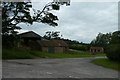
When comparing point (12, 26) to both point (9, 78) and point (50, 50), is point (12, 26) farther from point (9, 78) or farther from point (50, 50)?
point (50, 50)

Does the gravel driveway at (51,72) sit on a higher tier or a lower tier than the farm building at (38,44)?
lower

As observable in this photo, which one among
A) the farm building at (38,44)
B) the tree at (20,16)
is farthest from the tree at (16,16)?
the farm building at (38,44)

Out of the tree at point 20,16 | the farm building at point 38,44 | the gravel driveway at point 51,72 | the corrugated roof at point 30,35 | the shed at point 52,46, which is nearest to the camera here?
the gravel driveway at point 51,72

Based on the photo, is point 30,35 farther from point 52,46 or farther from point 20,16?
point 20,16

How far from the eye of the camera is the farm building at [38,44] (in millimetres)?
71825

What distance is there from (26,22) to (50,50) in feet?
122

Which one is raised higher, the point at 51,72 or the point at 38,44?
the point at 38,44

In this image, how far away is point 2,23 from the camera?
1609 inches

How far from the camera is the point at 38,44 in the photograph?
76500 mm

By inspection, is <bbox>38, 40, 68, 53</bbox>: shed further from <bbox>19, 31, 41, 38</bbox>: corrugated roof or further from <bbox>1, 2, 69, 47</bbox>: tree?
<bbox>1, 2, 69, 47</bbox>: tree

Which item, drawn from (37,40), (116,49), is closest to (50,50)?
(37,40)

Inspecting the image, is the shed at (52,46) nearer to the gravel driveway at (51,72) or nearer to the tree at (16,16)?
the tree at (16,16)

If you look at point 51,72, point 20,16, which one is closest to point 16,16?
point 20,16

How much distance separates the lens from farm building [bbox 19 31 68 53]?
71.8 metres
